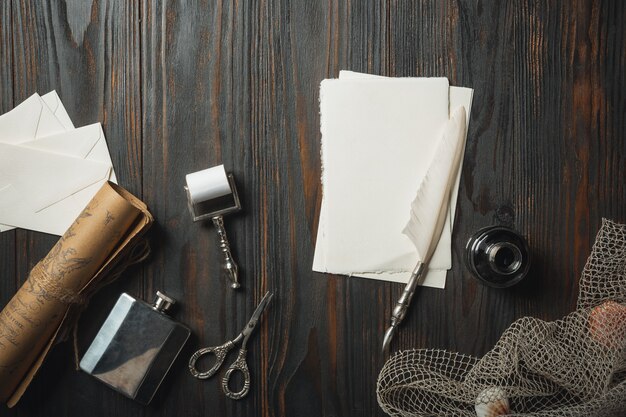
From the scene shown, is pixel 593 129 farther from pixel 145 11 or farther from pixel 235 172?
pixel 145 11

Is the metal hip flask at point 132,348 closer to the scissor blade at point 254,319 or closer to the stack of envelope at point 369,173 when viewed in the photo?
the scissor blade at point 254,319

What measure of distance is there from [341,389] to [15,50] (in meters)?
0.80

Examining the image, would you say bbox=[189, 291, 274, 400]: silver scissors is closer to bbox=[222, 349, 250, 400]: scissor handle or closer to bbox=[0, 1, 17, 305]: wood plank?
bbox=[222, 349, 250, 400]: scissor handle

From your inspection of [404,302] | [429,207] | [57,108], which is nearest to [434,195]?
[429,207]

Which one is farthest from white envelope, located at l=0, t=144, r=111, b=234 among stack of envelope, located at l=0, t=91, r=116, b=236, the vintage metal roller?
the vintage metal roller

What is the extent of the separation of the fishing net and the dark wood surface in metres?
0.04

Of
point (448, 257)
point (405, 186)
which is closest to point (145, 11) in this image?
point (405, 186)

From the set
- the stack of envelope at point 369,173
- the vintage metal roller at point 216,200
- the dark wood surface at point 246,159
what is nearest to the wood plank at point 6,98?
the dark wood surface at point 246,159

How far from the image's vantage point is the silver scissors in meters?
0.79

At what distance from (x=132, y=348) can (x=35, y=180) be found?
32cm

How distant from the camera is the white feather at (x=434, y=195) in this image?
80 centimetres

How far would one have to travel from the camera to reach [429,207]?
31.8 inches

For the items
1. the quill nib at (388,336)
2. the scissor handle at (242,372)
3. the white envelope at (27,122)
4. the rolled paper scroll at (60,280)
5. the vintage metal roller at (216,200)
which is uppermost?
the white envelope at (27,122)

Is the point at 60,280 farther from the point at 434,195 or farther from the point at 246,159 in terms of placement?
the point at 434,195
